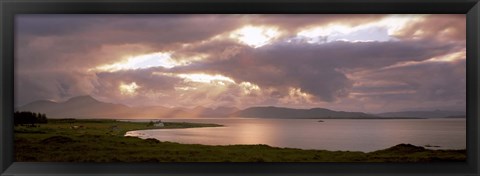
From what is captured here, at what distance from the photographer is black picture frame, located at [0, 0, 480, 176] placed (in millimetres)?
3029

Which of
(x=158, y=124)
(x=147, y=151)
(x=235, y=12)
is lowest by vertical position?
(x=147, y=151)

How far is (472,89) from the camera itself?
304 centimetres

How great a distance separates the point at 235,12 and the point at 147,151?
98cm

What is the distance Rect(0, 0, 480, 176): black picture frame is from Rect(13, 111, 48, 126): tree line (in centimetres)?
6

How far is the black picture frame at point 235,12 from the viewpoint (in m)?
3.03

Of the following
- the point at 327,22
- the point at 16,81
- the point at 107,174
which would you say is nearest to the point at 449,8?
the point at 327,22

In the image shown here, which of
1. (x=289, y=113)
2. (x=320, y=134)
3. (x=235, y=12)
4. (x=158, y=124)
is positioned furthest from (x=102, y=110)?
(x=320, y=134)

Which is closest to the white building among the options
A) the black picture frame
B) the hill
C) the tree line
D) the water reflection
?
the water reflection

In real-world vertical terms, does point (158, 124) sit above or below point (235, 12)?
below

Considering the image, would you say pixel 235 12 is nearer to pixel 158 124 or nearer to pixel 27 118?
pixel 158 124

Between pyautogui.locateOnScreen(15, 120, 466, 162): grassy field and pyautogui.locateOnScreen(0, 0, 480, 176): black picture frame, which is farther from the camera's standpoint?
pyautogui.locateOnScreen(15, 120, 466, 162): grassy field

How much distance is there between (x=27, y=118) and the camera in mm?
3137

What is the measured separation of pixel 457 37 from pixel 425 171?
2.69ft

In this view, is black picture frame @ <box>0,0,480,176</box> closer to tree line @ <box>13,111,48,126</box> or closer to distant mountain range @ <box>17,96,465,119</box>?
tree line @ <box>13,111,48,126</box>
